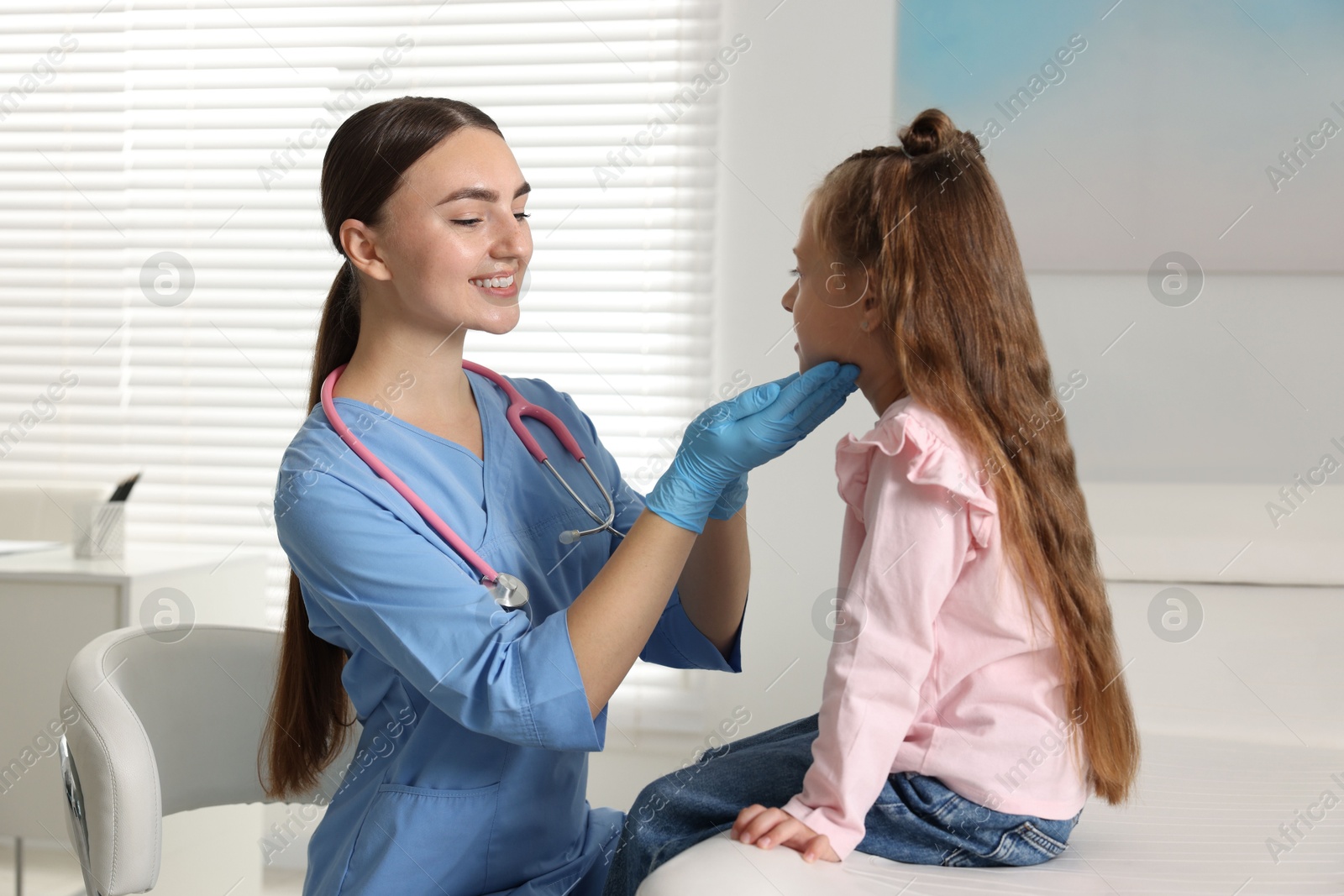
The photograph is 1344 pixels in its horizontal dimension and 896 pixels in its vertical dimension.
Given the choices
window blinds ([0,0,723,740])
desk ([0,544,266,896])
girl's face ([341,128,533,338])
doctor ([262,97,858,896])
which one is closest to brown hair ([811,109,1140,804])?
doctor ([262,97,858,896])

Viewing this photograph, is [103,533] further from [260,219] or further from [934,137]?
[934,137]

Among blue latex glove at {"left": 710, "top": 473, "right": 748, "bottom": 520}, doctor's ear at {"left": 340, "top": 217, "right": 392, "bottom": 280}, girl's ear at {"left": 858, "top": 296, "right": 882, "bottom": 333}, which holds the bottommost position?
blue latex glove at {"left": 710, "top": 473, "right": 748, "bottom": 520}

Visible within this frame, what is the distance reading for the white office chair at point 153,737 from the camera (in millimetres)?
1107

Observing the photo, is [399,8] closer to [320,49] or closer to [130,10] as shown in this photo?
[320,49]

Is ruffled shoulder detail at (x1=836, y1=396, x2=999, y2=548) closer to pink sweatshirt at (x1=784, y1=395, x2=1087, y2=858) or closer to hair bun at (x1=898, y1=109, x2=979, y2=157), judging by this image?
pink sweatshirt at (x1=784, y1=395, x2=1087, y2=858)

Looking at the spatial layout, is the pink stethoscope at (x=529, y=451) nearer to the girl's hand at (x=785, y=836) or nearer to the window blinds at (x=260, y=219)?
the girl's hand at (x=785, y=836)

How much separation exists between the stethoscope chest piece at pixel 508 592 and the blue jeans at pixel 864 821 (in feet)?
0.79

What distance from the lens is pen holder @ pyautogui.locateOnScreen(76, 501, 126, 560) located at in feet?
7.14

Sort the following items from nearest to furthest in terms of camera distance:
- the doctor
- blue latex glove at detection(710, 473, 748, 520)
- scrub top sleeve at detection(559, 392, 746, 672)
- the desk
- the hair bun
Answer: the doctor < the hair bun < blue latex glove at detection(710, 473, 748, 520) < scrub top sleeve at detection(559, 392, 746, 672) < the desk

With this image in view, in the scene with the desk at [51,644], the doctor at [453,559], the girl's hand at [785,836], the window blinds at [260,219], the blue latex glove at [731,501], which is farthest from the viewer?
the window blinds at [260,219]

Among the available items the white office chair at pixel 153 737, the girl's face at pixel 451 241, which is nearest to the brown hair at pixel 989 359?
the girl's face at pixel 451 241

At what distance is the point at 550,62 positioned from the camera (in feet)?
7.90

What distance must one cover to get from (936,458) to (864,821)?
35 centimetres

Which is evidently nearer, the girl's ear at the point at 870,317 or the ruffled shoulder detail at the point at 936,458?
the ruffled shoulder detail at the point at 936,458
